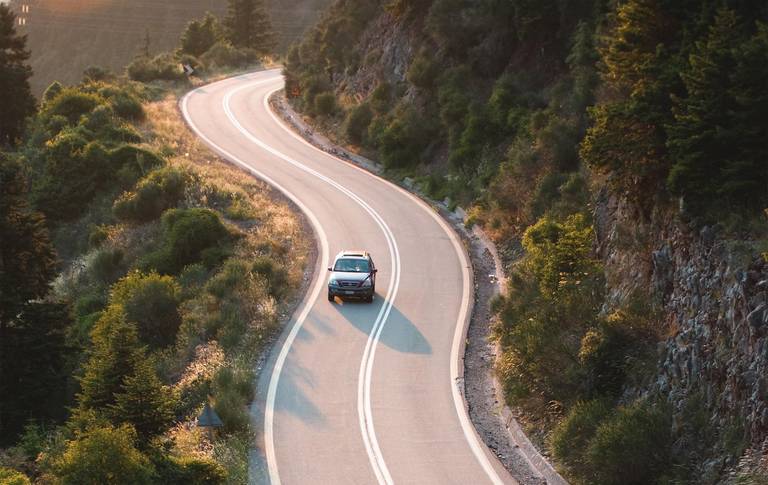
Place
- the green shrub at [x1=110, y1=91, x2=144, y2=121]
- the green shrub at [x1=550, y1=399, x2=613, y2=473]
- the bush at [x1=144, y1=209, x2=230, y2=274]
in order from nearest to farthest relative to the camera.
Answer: the green shrub at [x1=550, y1=399, x2=613, y2=473]
the bush at [x1=144, y1=209, x2=230, y2=274]
the green shrub at [x1=110, y1=91, x2=144, y2=121]

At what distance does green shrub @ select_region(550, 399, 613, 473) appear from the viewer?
16203 mm

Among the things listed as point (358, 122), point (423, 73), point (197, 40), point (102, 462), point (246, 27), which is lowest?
point (102, 462)

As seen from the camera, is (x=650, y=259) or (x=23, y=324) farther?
(x=23, y=324)

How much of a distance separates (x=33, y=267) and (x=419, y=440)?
14.0 meters

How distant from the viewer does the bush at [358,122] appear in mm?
48375

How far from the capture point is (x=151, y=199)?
38.4 m

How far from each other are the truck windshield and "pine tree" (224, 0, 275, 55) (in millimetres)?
74105

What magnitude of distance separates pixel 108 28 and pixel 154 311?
6063 inches

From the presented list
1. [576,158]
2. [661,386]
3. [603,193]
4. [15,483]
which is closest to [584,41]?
[576,158]

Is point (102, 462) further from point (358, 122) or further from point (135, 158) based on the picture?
point (358, 122)

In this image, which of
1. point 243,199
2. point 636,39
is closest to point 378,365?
point 636,39

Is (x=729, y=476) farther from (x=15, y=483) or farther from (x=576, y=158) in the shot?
(x=576, y=158)

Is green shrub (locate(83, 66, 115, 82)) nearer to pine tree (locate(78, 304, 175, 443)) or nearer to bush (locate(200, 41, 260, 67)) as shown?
bush (locate(200, 41, 260, 67))

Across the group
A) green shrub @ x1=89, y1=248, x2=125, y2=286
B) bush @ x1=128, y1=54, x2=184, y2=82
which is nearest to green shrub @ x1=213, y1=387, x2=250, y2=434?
green shrub @ x1=89, y1=248, x2=125, y2=286
